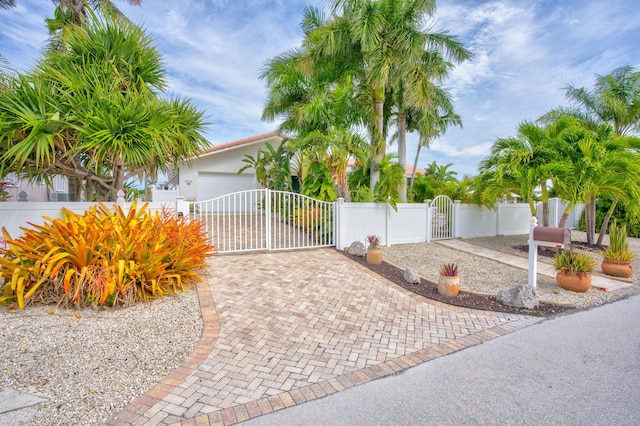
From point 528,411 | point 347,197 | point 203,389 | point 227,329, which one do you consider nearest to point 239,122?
point 347,197

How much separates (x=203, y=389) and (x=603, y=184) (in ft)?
37.0

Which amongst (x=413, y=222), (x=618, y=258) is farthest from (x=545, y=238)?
(x=413, y=222)

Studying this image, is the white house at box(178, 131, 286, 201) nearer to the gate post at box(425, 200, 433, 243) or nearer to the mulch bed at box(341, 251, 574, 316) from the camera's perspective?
the gate post at box(425, 200, 433, 243)

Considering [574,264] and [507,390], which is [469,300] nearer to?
[574,264]

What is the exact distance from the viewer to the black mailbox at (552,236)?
5.07m

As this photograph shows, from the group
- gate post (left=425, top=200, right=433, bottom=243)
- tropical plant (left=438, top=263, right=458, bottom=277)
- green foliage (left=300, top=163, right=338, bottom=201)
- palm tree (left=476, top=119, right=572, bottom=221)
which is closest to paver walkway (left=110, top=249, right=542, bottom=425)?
tropical plant (left=438, top=263, right=458, bottom=277)

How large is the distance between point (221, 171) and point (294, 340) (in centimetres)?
1451

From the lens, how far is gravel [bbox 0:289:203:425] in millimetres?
2529

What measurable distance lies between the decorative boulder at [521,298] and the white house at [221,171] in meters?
13.6

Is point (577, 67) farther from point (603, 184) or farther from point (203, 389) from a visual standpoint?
point (203, 389)

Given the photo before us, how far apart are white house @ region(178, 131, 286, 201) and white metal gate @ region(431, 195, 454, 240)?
924cm

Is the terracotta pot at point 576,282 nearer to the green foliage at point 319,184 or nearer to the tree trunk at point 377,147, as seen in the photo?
the tree trunk at point 377,147

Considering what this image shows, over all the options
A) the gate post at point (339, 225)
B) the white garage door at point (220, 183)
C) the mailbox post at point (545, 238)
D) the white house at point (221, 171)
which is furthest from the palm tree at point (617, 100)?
the white garage door at point (220, 183)

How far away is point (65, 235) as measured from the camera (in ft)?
14.2
